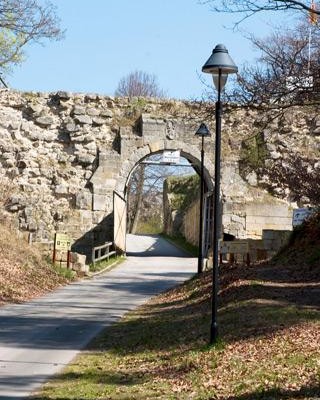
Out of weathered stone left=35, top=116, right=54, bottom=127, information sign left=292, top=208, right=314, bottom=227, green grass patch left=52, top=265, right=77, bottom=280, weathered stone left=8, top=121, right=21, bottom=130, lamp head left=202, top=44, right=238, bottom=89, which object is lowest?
green grass patch left=52, top=265, right=77, bottom=280

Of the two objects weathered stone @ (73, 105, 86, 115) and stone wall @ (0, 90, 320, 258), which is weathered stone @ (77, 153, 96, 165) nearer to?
stone wall @ (0, 90, 320, 258)

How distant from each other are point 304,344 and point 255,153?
25.4 m

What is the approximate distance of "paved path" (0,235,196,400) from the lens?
10648mm

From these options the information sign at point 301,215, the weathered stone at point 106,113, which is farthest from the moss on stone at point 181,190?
the information sign at point 301,215

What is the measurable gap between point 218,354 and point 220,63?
406cm

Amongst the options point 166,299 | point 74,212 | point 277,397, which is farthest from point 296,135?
point 277,397

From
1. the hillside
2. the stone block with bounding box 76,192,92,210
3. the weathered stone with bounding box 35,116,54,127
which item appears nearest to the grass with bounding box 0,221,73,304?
the hillside

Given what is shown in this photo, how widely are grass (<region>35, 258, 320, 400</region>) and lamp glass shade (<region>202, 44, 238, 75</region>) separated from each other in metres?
3.67

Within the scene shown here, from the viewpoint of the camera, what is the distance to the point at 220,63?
36.8 feet

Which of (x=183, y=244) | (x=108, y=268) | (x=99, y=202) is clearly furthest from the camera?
(x=183, y=244)

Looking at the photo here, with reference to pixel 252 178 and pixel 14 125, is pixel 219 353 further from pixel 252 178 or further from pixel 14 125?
pixel 14 125

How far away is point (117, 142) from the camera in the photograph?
113 ft

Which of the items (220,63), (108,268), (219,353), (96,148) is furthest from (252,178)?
(219,353)

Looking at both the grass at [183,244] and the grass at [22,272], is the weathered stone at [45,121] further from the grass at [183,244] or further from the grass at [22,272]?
the grass at [183,244]
